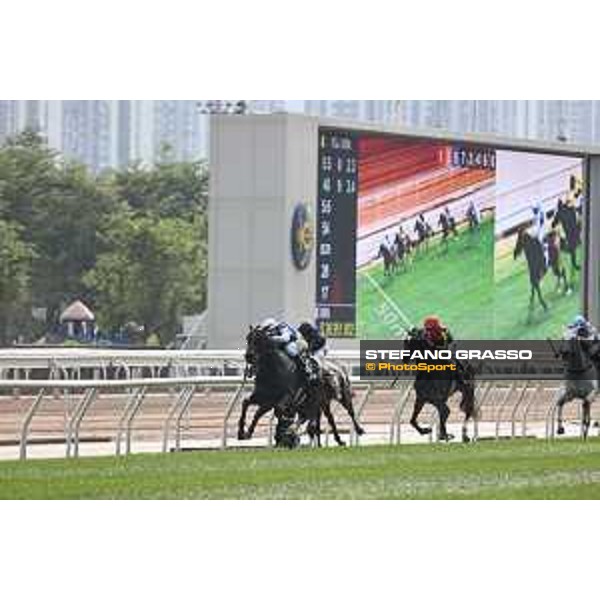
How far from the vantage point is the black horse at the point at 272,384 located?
2114 centimetres

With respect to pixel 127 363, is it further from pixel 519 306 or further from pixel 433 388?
pixel 433 388

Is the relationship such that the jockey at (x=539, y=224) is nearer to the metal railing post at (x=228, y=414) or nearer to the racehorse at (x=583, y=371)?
the racehorse at (x=583, y=371)

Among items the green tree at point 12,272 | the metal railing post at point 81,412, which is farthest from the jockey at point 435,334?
the green tree at point 12,272

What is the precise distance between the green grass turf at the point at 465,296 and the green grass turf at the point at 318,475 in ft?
57.4

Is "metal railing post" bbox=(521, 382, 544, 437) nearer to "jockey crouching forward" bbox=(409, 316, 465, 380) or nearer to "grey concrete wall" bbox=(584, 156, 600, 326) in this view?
"jockey crouching forward" bbox=(409, 316, 465, 380)

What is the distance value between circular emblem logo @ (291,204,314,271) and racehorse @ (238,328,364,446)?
13.8 metres

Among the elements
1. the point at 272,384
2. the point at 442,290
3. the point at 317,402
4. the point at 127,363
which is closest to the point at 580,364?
the point at 317,402

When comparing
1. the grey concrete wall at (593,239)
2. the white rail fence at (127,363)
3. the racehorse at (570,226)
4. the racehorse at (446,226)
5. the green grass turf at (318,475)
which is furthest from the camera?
the grey concrete wall at (593,239)

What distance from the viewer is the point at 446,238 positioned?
40.4 metres

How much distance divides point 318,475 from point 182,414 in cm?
599

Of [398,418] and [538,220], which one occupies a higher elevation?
[538,220]

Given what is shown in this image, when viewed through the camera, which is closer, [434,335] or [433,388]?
[434,335]

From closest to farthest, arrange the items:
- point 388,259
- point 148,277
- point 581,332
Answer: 1. point 581,332
2. point 388,259
3. point 148,277

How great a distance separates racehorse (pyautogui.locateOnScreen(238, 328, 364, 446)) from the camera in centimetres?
2134
